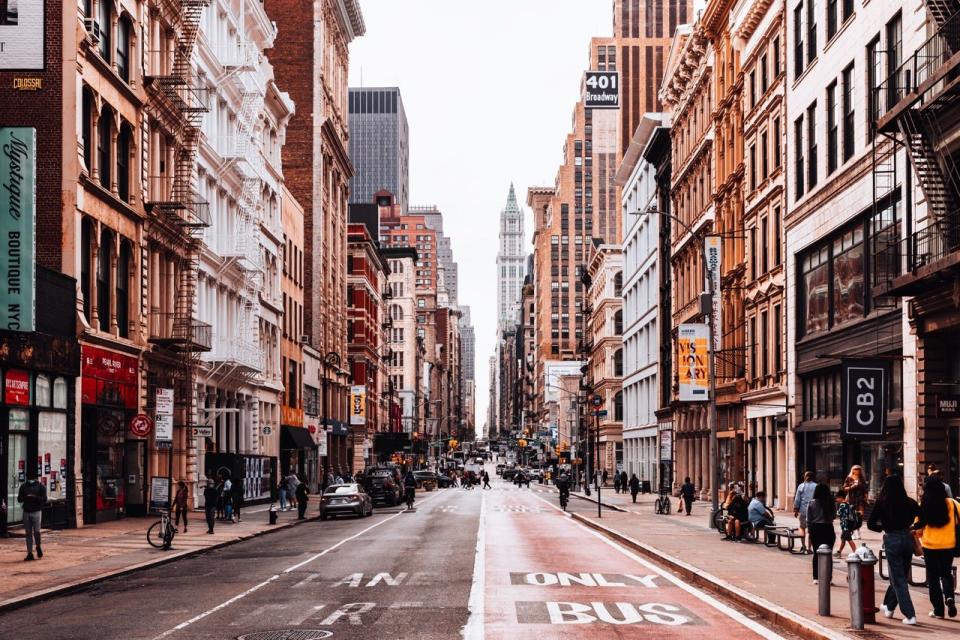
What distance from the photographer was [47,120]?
118ft

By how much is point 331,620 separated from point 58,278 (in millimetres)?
21354

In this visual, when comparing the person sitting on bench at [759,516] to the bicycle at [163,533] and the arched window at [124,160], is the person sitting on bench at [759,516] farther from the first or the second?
the arched window at [124,160]

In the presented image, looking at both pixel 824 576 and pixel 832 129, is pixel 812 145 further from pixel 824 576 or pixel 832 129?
pixel 824 576

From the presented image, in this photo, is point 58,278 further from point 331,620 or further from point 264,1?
point 264,1

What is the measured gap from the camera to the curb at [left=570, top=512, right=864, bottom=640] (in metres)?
15.3

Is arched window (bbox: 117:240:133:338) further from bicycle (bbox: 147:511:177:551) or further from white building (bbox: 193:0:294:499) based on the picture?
bicycle (bbox: 147:511:177:551)

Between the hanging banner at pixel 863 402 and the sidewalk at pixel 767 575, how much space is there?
2759 millimetres

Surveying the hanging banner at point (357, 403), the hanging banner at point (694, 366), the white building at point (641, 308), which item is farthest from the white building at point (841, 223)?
the hanging banner at point (357, 403)

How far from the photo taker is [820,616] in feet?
54.8

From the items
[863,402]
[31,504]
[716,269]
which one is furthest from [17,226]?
[716,269]

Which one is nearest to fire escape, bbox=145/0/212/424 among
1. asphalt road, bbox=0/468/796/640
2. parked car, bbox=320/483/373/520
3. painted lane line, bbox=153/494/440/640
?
parked car, bbox=320/483/373/520

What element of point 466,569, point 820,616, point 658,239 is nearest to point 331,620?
point 820,616

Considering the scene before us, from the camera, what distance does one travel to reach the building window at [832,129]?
134ft

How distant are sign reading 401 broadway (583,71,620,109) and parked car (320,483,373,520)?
485ft
